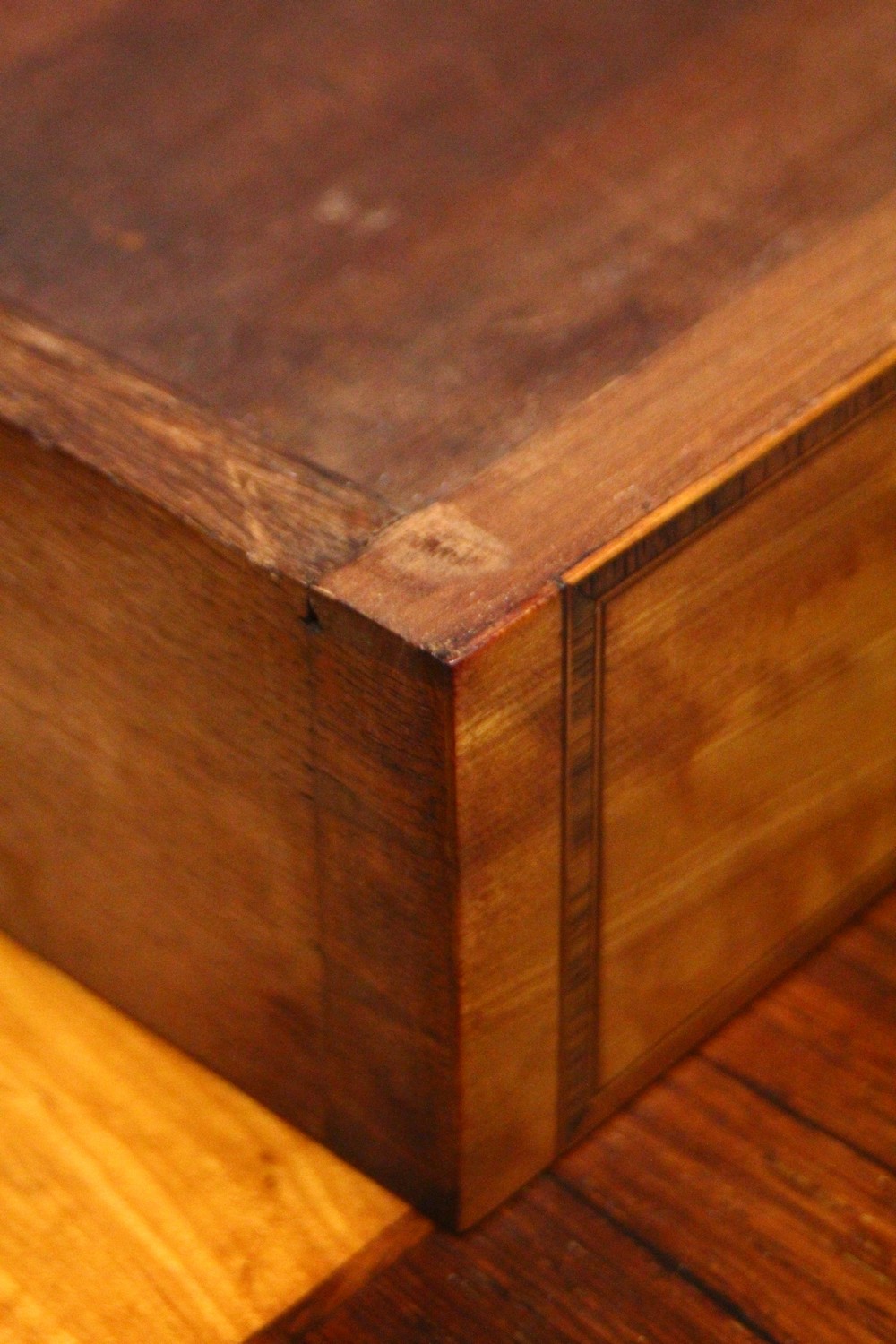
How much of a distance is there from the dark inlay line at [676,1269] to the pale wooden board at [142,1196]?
10 centimetres

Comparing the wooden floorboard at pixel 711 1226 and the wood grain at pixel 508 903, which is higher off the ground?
the wood grain at pixel 508 903

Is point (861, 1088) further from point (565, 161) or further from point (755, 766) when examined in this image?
point (565, 161)

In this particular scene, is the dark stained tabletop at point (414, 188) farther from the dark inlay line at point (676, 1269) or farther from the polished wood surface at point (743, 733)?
the dark inlay line at point (676, 1269)

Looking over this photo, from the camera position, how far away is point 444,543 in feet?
2.94

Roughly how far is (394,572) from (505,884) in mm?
161

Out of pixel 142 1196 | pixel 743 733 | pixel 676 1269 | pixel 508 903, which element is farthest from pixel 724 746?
pixel 142 1196

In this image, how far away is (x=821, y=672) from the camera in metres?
1.07

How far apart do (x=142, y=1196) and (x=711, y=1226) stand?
0.97 ft

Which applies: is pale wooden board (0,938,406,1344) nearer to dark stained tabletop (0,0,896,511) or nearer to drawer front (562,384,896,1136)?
drawer front (562,384,896,1136)

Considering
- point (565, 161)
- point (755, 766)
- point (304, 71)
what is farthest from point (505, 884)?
point (304, 71)

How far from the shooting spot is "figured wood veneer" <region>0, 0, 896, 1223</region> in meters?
0.91

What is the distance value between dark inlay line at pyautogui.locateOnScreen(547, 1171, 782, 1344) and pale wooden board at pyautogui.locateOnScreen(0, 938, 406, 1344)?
99 millimetres

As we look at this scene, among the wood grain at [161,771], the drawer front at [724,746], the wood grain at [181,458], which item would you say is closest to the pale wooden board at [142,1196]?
the wood grain at [161,771]

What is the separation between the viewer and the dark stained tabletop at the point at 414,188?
988 mm
